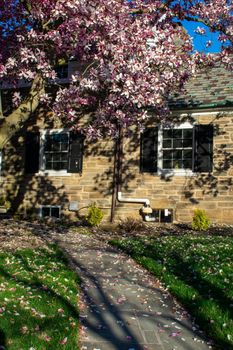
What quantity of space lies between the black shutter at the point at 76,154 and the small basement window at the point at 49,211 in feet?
5.09

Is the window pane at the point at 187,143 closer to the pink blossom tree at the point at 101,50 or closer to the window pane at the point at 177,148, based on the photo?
the window pane at the point at 177,148

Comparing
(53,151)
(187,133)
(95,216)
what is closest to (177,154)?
(187,133)

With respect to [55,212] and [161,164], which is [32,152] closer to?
[55,212]

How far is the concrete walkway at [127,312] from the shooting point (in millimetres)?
4188

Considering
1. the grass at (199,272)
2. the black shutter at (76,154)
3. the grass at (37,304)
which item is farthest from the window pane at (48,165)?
the grass at (37,304)

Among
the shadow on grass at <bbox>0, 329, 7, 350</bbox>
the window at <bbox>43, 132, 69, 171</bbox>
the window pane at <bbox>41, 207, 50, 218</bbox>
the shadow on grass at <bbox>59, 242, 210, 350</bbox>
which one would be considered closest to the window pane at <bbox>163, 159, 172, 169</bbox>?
the window at <bbox>43, 132, 69, 171</bbox>

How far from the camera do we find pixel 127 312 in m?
5.14

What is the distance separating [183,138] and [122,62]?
6741 mm

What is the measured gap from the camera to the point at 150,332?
4.46 meters

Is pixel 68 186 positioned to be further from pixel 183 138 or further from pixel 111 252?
pixel 111 252

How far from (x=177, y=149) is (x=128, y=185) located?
2168 millimetres

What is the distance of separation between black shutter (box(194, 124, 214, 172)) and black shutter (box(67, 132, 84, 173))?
427 centimetres

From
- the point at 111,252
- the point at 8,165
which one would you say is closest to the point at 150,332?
the point at 111,252

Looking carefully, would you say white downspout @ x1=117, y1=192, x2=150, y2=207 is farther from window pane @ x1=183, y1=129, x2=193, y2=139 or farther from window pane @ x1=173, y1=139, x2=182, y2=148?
window pane @ x1=183, y1=129, x2=193, y2=139
